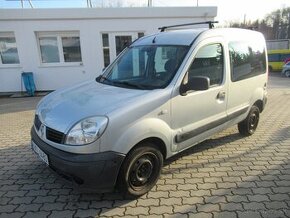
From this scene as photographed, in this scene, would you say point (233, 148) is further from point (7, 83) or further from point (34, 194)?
point (7, 83)

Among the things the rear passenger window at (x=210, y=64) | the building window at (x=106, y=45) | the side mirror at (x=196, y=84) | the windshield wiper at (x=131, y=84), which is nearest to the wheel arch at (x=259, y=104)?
the rear passenger window at (x=210, y=64)

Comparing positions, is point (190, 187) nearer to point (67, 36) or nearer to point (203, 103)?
point (203, 103)

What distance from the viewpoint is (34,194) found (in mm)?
3580

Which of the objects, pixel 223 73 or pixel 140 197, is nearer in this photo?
pixel 140 197

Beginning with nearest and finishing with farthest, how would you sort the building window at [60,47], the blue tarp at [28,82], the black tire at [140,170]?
1. the black tire at [140,170]
2. the blue tarp at [28,82]
3. the building window at [60,47]

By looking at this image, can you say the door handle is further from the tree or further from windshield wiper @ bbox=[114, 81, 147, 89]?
the tree

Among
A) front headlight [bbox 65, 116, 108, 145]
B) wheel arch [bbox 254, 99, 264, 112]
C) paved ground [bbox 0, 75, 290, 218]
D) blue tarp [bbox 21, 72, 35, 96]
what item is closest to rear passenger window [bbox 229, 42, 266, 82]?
wheel arch [bbox 254, 99, 264, 112]

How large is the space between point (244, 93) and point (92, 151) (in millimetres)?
3209

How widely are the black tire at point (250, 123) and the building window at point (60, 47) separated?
28.4ft

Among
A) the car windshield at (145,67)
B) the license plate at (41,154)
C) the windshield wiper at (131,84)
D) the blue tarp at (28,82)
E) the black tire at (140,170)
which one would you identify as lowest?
the blue tarp at (28,82)

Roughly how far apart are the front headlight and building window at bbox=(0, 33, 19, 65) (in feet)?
34.7

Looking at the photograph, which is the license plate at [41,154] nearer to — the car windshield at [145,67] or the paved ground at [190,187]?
the paved ground at [190,187]

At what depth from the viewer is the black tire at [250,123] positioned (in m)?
5.40

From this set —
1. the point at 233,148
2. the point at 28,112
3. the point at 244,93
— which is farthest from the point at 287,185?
the point at 28,112
